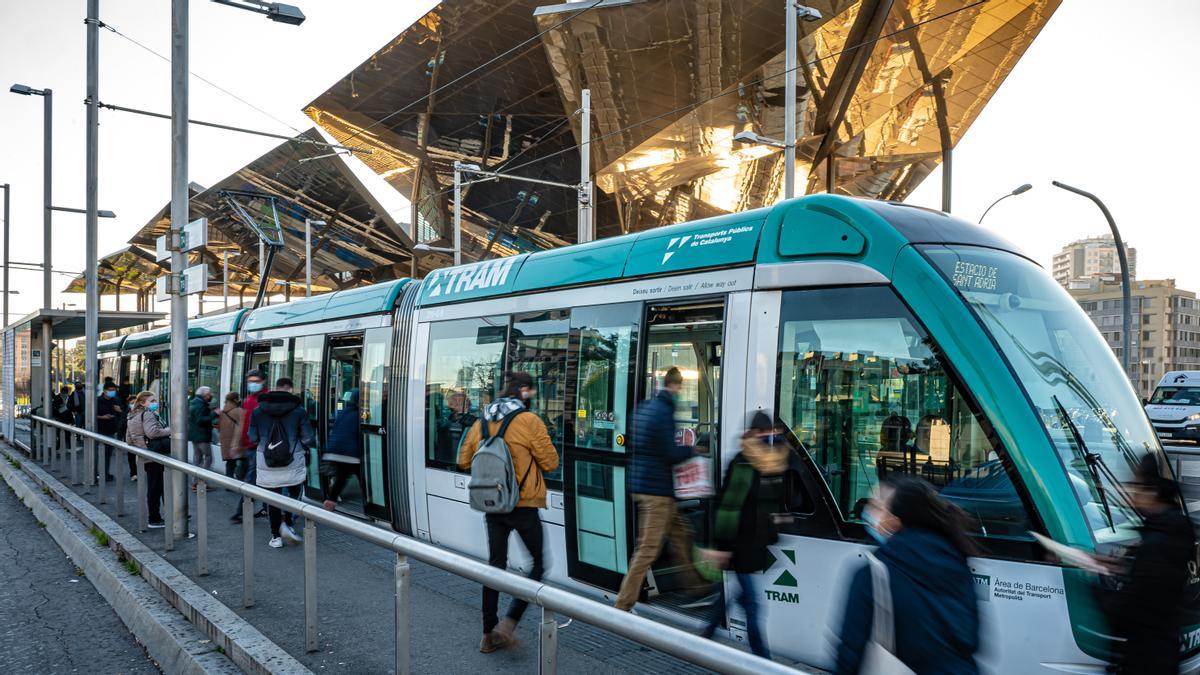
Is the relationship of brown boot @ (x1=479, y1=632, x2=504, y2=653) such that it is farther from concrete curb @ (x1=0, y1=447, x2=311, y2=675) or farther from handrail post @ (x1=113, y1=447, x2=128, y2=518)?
handrail post @ (x1=113, y1=447, x2=128, y2=518)

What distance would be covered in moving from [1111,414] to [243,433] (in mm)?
8491

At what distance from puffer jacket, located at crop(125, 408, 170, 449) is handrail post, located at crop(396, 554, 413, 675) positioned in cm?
739

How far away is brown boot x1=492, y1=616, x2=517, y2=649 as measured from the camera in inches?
175

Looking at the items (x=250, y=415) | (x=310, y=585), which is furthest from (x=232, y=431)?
(x=310, y=585)

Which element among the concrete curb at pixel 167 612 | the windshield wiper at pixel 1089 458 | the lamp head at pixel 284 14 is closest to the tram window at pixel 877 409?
the windshield wiper at pixel 1089 458

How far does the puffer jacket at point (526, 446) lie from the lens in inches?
203

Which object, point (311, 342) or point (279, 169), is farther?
point (279, 169)

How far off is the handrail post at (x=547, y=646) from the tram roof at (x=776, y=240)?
266cm

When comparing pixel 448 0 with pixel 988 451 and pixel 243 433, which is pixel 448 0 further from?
pixel 988 451

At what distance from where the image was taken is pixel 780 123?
89.7 ft

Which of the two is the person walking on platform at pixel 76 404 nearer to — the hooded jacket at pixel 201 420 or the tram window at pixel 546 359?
the hooded jacket at pixel 201 420

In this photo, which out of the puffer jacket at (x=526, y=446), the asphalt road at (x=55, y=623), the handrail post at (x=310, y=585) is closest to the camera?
the handrail post at (x=310, y=585)

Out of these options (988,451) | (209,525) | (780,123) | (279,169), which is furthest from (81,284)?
(988,451)

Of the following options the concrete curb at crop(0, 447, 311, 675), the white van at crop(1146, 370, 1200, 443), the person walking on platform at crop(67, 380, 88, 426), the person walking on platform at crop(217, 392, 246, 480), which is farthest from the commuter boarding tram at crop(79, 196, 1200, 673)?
the white van at crop(1146, 370, 1200, 443)
